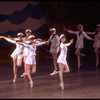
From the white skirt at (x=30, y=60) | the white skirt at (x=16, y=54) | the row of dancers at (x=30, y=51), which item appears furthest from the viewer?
the white skirt at (x=16, y=54)

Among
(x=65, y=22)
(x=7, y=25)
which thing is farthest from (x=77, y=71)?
(x=65, y=22)

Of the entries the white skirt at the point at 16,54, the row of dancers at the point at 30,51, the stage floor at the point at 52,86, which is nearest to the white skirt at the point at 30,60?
the row of dancers at the point at 30,51

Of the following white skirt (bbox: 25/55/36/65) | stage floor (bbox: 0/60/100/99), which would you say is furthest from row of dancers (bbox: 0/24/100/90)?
stage floor (bbox: 0/60/100/99)

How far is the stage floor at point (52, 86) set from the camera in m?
9.26

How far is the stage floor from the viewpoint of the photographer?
30.4 feet

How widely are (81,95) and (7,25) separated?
37.3ft

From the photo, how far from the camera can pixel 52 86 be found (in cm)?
1084

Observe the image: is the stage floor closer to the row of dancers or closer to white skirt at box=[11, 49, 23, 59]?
the row of dancers

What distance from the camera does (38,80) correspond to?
40.3ft

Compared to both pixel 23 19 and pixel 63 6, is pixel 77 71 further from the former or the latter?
pixel 63 6

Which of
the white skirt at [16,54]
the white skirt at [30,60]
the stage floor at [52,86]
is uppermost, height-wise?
the white skirt at [16,54]

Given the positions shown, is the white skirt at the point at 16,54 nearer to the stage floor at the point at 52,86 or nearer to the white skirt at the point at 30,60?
the stage floor at the point at 52,86

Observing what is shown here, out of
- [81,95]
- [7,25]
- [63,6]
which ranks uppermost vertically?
[63,6]

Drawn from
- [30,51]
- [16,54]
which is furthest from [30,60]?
[16,54]
